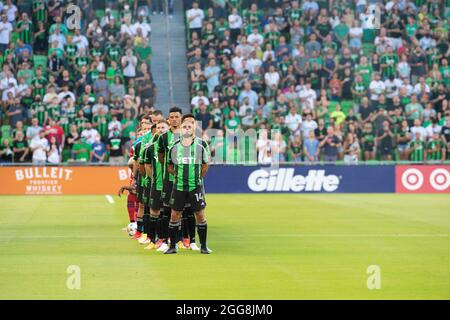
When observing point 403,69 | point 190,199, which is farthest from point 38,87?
point 190,199

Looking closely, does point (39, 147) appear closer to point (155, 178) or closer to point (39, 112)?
point (39, 112)

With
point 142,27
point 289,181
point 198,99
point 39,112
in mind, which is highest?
point 142,27

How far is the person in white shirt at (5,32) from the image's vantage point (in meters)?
35.7

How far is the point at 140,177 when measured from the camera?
1859cm

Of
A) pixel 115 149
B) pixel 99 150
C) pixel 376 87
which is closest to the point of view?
pixel 115 149

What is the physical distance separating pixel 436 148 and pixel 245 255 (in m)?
19.6

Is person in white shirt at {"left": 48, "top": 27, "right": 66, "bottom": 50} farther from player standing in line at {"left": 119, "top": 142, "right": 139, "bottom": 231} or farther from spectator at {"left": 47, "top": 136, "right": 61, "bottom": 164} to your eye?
player standing in line at {"left": 119, "top": 142, "right": 139, "bottom": 231}

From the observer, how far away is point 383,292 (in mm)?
12180

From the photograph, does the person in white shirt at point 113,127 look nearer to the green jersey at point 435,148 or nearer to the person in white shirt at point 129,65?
the person in white shirt at point 129,65

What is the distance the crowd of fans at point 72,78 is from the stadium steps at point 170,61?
1364 mm

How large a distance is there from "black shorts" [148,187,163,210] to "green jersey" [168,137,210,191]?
1.27 meters

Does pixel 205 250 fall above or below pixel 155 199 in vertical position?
below

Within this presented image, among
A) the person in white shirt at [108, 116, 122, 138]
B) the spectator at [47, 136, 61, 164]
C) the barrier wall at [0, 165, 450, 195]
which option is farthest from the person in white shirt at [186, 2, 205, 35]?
the spectator at [47, 136, 61, 164]

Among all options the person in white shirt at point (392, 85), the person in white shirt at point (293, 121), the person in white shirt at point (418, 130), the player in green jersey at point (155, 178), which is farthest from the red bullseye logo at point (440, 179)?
the player in green jersey at point (155, 178)
